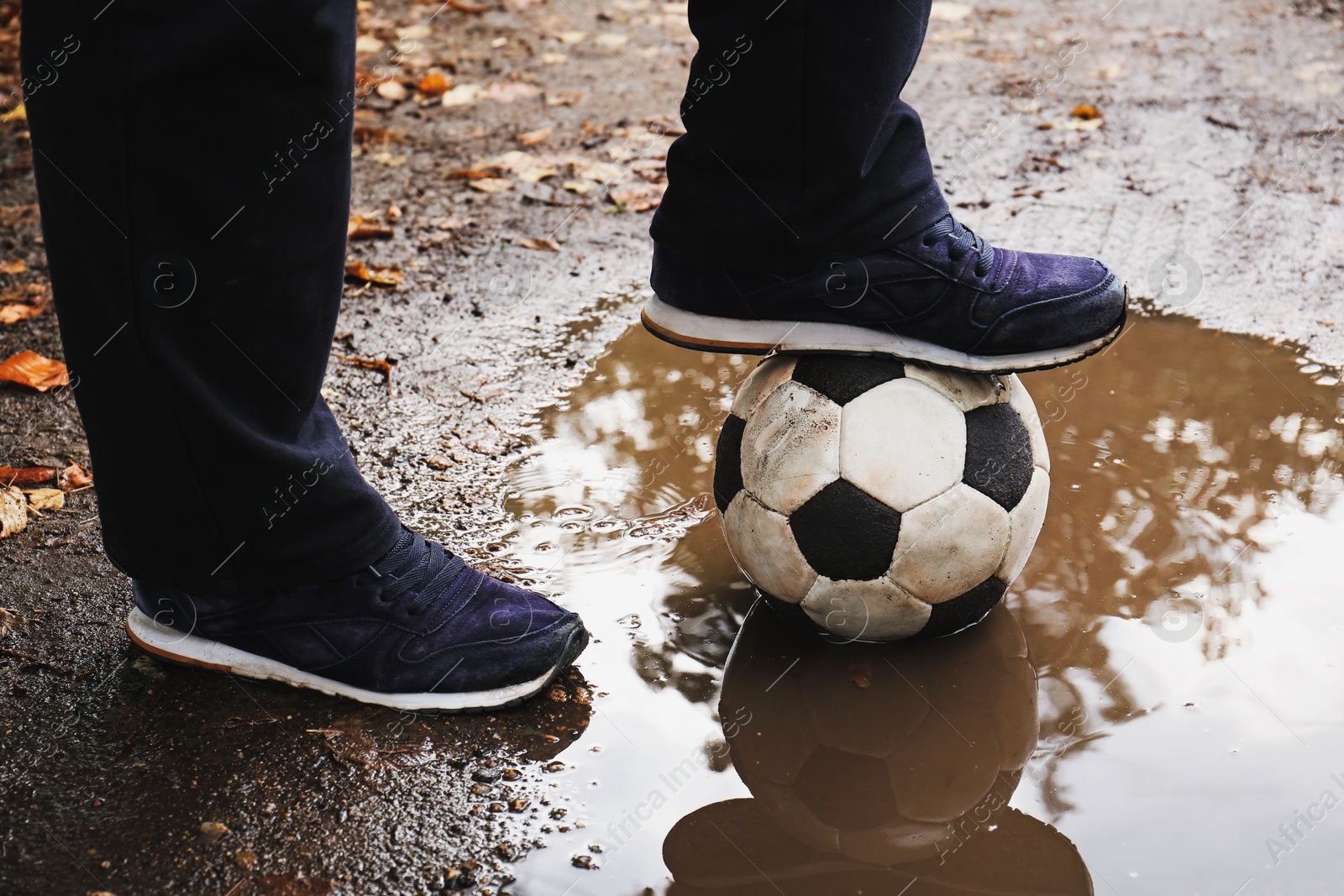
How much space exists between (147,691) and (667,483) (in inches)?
45.8

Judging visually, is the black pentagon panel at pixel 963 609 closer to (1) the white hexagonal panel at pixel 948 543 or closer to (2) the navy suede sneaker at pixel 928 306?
(1) the white hexagonal panel at pixel 948 543

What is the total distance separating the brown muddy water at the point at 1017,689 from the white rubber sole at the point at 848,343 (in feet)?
1.61

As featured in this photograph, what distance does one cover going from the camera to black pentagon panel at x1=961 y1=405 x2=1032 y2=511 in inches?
78.8

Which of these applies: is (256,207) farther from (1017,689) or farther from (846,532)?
(1017,689)

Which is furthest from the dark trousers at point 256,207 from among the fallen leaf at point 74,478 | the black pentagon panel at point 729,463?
the fallen leaf at point 74,478

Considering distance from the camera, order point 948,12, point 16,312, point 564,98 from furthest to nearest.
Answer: point 948,12 < point 564,98 < point 16,312

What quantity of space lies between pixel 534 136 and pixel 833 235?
283 centimetres

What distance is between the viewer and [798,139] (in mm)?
1938

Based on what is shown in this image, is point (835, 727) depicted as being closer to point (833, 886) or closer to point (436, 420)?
point (833, 886)

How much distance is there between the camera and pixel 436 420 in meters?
2.90

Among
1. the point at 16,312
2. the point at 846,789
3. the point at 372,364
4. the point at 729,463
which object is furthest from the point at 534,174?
the point at 846,789

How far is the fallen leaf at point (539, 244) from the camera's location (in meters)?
3.76

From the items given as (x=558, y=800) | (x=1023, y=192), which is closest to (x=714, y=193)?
(x=558, y=800)

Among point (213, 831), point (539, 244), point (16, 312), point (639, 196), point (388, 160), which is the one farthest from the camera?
point (388, 160)
